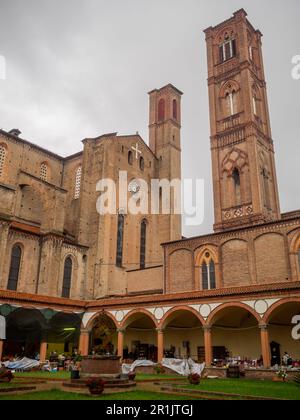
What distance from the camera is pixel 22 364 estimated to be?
2095 centimetres

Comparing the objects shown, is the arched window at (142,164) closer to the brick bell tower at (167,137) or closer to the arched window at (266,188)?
the brick bell tower at (167,137)

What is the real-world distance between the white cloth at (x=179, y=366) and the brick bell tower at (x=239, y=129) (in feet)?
37.3

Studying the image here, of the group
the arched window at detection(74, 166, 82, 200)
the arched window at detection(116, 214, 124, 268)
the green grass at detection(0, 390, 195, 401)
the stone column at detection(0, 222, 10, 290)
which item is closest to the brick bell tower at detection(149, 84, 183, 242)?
the arched window at detection(116, 214, 124, 268)

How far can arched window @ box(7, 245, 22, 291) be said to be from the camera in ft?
91.6

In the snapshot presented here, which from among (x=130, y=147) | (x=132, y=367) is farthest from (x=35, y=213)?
(x=132, y=367)

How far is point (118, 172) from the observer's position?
36.6 meters

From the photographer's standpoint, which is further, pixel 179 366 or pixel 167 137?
pixel 167 137

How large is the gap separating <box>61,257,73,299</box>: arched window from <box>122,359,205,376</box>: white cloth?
11.0 m

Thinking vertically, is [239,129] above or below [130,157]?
below

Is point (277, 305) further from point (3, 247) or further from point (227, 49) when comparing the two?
point (227, 49)

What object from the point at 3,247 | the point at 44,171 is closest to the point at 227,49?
the point at 44,171

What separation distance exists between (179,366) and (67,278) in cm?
1393

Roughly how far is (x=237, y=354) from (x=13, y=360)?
536 inches

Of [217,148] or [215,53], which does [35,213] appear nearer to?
[217,148]
